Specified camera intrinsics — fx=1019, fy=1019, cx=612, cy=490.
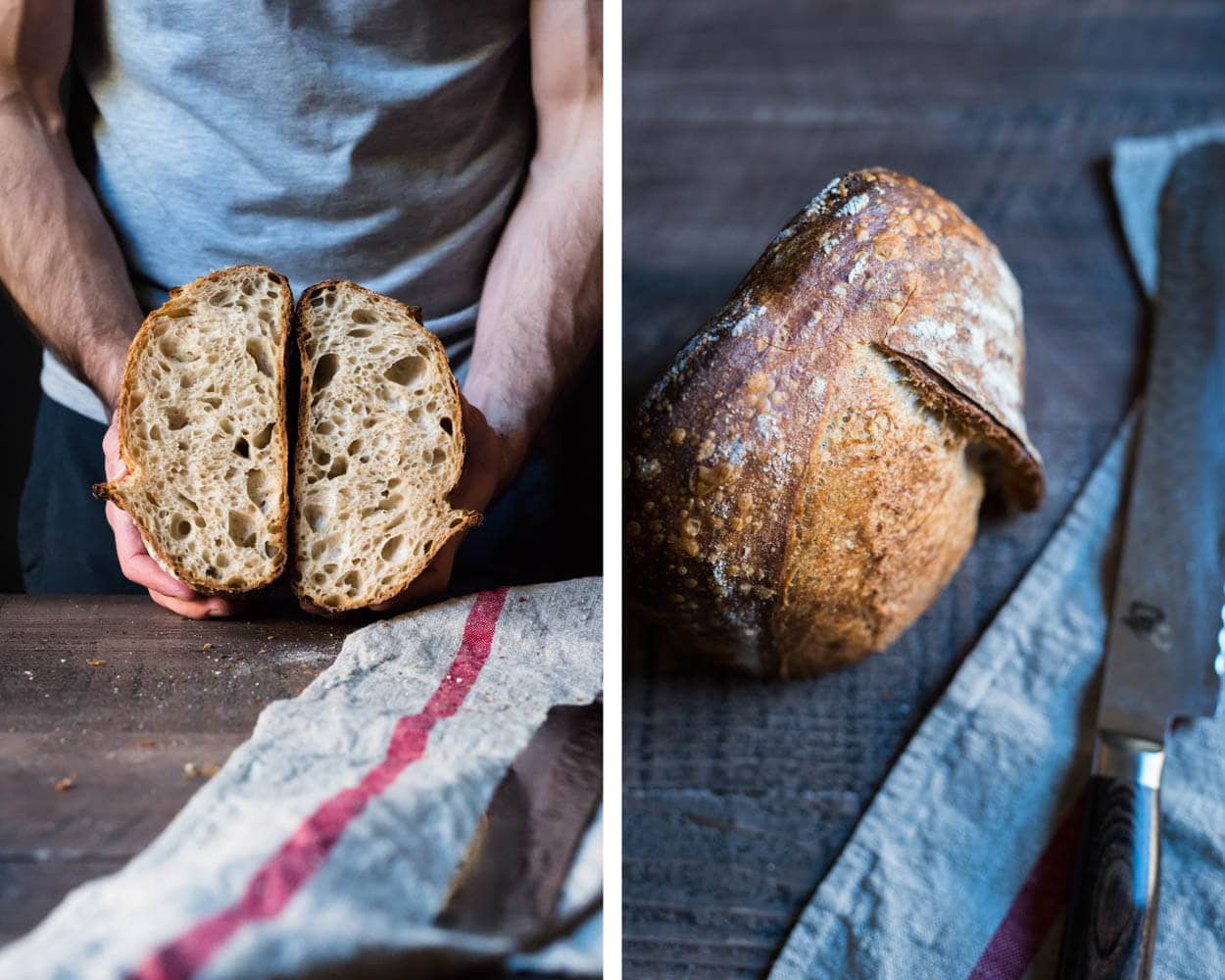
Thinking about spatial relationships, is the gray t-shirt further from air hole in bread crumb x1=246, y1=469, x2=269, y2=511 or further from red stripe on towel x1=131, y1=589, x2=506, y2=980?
red stripe on towel x1=131, y1=589, x2=506, y2=980

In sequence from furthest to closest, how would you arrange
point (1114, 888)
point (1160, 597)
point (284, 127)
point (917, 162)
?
point (917, 162) < point (1160, 597) < point (1114, 888) < point (284, 127)

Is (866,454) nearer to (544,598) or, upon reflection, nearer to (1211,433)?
(544,598)

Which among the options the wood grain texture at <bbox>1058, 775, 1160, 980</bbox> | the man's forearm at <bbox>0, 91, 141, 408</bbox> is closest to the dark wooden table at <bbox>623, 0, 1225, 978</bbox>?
the wood grain texture at <bbox>1058, 775, 1160, 980</bbox>

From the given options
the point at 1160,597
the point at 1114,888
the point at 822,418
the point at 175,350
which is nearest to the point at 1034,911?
the point at 1114,888

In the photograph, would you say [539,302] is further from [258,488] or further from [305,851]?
[305,851]

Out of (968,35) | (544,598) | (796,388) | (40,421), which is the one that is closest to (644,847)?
(544,598)

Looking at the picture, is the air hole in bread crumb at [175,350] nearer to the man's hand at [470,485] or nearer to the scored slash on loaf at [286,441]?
the scored slash on loaf at [286,441]
